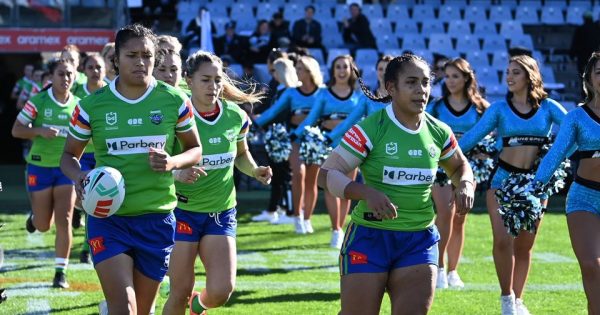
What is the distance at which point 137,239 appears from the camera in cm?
567

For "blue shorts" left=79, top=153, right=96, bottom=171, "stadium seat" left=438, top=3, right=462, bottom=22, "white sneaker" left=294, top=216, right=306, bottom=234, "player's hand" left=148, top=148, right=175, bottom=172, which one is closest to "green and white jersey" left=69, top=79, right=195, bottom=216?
"player's hand" left=148, top=148, right=175, bottom=172

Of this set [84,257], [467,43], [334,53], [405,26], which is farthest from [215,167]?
[405,26]

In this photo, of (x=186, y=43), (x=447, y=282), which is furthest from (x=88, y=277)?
(x=186, y=43)

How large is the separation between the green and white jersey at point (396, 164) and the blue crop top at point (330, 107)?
638 cm

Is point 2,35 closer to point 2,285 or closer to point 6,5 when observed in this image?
point 6,5

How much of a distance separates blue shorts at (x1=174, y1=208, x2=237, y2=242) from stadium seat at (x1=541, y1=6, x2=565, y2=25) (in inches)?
693

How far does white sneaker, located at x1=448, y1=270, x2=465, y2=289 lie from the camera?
9570 mm

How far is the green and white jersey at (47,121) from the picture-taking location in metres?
9.80

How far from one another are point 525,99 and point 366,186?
3.09 metres

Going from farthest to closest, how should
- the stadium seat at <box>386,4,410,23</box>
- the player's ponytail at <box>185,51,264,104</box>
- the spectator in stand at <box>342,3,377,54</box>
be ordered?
1. the stadium seat at <box>386,4,410,23</box>
2. the spectator in stand at <box>342,3,377,54</box>
3. the player's ponytail at <box>185,51,264,104</box>

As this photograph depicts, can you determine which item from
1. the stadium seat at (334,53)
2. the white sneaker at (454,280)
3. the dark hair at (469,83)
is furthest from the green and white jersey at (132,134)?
the stadium seat at (334,53)

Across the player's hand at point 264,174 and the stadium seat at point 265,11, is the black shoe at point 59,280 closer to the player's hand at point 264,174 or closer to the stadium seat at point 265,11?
the player's hand at point 264,174

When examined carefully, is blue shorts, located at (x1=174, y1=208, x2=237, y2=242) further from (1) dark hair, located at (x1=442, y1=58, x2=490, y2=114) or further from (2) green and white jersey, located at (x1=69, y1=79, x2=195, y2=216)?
(1) dark hair, located at (x1=442, y1=58, x2=490, y2=114)

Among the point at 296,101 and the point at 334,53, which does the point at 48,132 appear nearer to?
the point at 296,101
